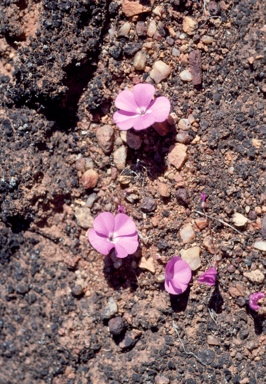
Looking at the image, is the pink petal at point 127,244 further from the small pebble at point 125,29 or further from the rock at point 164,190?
the small pebble at point 125,29

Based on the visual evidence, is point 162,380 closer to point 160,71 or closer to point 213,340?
point 213,340

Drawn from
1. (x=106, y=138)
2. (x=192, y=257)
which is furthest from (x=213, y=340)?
(x=106, y=138)

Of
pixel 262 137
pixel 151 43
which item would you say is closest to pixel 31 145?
pixel 151 43

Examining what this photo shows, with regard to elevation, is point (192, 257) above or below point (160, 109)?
below

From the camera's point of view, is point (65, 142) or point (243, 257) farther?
point (65, 142)

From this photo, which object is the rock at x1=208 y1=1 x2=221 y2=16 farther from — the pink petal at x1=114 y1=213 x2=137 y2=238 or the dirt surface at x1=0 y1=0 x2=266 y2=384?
the pink petal at x1=114 y1=213 x2=137 y2=238

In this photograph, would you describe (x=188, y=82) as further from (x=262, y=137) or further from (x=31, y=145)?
(x=31, y=145)
